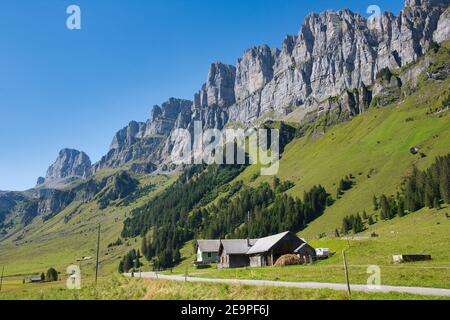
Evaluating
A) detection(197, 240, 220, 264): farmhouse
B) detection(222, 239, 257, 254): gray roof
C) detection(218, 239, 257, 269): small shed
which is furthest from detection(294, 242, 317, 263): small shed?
detection(197, 240, 220, 264): farmhouse

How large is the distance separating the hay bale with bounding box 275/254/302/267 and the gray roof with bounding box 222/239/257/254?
18398mm

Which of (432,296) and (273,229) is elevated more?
(273,229)

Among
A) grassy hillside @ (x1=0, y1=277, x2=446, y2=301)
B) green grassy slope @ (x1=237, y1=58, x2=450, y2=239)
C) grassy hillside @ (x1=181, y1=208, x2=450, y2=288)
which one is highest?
green grassy slope @ (x1=237, y1=58, x2=450, y2=239)

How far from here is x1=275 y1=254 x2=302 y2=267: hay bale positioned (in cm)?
7238

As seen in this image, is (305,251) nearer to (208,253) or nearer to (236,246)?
(236,246)

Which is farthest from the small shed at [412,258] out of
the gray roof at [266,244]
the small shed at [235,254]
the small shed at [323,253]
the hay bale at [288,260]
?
the small shed at [235,254]

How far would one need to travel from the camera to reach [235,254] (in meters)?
90.7

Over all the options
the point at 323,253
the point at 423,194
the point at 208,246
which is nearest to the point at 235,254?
the point at 323,253

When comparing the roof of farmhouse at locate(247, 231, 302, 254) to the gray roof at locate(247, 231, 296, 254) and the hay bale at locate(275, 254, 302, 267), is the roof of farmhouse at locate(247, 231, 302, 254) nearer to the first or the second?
the gray roof at locate(247, 231, 296, 254)

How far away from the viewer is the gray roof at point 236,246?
299 ft

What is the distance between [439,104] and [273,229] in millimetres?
105474
